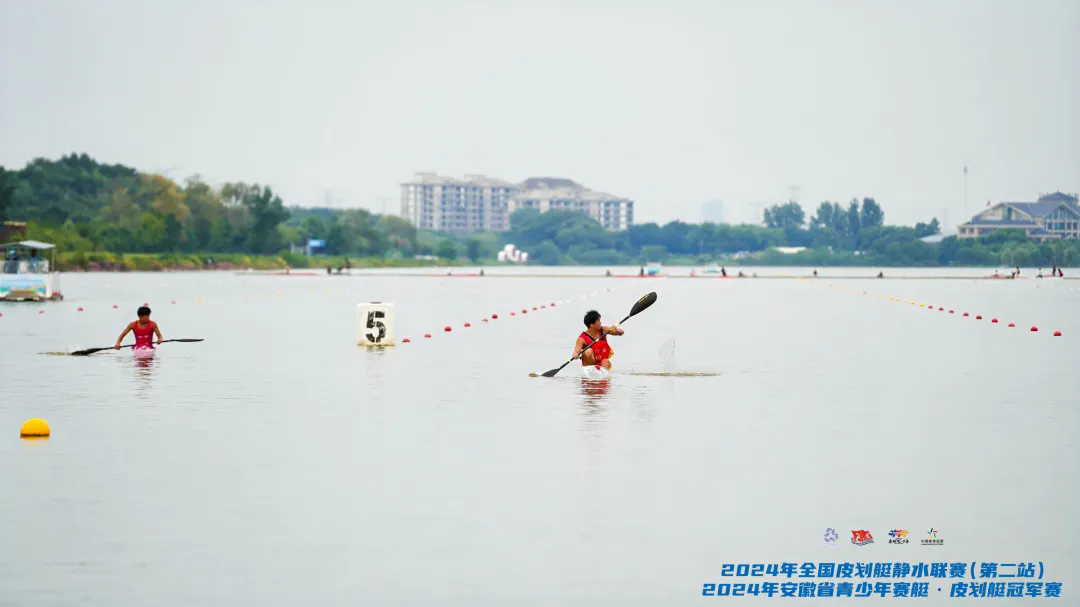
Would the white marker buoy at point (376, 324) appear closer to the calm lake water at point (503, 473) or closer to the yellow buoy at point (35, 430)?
the calm lake water at point (503, 473)

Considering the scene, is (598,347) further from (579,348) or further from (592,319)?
(592,319)

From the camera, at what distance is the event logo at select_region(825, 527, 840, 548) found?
9.25m

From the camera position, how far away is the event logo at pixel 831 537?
9251 mm

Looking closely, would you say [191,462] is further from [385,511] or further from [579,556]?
[579,556]

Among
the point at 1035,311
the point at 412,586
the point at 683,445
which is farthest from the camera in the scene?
the point at 1035,311

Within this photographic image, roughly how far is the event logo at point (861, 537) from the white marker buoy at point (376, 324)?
1923 cm

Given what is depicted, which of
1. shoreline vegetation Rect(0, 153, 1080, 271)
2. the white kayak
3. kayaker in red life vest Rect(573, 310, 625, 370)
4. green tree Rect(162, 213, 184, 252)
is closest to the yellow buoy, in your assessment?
kayaker in red life vest Rect(573, 310, 625, 370)

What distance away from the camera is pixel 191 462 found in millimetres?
12695

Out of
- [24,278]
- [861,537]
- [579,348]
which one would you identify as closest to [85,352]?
[579,348]

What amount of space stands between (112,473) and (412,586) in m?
4.77

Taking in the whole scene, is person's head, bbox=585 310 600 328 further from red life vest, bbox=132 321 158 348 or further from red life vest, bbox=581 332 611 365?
red life vest, bbox=132 321 158 348

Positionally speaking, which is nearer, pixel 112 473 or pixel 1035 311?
pixel 112 473

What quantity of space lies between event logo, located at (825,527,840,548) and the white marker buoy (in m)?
Answer: 19.1

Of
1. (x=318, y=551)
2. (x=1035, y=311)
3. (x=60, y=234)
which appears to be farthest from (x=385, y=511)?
(x=60, y=234)
